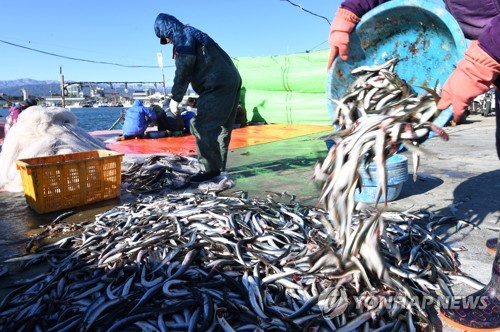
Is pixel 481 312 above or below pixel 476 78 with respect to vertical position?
below

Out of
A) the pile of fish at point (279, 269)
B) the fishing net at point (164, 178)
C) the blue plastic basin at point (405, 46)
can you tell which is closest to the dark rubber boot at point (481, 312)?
the pile of fish at point (279, 269)

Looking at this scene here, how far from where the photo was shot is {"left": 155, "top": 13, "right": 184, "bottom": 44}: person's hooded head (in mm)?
5160

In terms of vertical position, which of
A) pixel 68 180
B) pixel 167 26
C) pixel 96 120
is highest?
pixel 167 26

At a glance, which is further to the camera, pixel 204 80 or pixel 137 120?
pixel 137 120

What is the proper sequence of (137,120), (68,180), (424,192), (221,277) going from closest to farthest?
(221,277) → (68,180) → (424,192) → (137,120)

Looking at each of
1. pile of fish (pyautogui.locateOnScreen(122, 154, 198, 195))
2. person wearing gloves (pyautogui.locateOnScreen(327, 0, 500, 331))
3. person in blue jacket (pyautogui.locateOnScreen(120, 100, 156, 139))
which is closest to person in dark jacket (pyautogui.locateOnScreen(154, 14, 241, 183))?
pile of fish (pyautogui.locateOnScreen(122, 154, 198, 195))

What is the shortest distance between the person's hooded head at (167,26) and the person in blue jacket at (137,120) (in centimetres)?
556

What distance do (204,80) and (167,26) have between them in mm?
934

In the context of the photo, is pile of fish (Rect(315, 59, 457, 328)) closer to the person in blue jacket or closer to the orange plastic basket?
the orange plastic basket

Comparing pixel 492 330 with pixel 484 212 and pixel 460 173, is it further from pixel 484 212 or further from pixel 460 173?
pixel 460 173

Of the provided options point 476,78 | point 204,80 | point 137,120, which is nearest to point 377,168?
point 476,78

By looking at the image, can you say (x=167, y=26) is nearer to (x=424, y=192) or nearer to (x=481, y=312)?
(x=424, y=192)

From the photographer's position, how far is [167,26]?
5172 millimetres

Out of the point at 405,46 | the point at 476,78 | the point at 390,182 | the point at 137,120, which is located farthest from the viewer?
the point at 137,120
